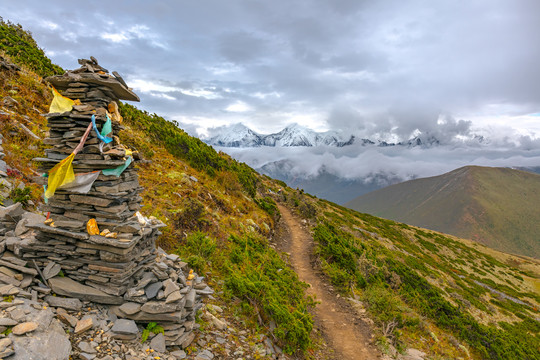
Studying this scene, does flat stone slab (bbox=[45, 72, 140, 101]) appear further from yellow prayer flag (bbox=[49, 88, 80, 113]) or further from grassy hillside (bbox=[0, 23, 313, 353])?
grassy hillside (bbox=[0, 23, 313, 353])

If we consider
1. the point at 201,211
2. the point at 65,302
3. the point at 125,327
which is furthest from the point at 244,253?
the point at 65,302

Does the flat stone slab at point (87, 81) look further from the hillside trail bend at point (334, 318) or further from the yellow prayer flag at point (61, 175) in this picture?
the hillside trail bend at point (334, 318)

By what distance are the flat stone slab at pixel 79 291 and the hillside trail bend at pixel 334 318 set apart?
23.8 feet

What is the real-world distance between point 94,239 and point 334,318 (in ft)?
33.4

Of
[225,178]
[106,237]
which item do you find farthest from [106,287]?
[225,178]

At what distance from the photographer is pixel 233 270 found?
10586 millimetres

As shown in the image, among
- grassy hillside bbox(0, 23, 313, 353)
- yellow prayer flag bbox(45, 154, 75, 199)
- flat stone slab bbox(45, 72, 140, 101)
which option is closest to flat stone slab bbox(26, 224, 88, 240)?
yellow prayer flag bbox(45, 154, 75, 199)

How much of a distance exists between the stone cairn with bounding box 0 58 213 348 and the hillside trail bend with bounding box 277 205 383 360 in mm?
6269

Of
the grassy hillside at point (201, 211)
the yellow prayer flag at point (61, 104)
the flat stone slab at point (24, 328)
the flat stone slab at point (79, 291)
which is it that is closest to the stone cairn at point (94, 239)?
the flat stone slab at point (79, 291)

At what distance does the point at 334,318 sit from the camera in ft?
38.9

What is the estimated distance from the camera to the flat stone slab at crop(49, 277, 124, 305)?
603 centimetres

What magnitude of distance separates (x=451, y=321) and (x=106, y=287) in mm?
19814

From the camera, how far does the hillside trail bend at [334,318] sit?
9.92 metres

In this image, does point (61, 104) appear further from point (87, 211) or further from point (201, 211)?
point (201, 211)
